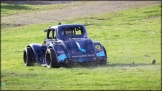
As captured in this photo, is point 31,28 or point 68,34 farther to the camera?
point 31,28

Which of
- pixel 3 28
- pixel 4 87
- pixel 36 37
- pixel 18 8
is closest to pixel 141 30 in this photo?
pixel 36 37

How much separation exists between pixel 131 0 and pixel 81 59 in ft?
111

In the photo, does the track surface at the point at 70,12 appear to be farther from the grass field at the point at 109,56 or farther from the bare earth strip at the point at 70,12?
the grass field at the point at 109,56

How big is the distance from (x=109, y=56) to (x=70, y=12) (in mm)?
23865

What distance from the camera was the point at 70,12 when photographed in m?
51.6

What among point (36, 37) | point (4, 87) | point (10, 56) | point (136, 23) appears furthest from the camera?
point (136, 23)

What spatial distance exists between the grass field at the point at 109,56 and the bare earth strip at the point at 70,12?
2056mm

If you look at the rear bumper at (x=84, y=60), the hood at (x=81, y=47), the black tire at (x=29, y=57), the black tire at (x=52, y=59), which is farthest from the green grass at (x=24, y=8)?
the rear bumper at (x=84, y=60)

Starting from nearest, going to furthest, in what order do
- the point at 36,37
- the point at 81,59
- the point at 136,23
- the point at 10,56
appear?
the point at 81,59 → the point at 10,56 → the point at 36,37 → the point at 136,23

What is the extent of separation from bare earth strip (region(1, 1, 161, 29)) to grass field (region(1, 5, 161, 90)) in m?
2.06

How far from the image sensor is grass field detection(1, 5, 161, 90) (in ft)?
53.7

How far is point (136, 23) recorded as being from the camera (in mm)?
43062

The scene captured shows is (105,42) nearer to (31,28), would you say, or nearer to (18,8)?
(31,28)

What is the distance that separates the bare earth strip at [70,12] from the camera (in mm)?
48438
